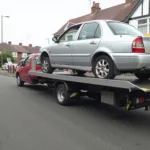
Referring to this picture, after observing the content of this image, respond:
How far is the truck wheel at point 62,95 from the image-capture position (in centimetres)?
801

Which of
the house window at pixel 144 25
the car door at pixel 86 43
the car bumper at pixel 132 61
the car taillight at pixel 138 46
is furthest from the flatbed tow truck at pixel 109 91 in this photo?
the house window at pixel 144 25

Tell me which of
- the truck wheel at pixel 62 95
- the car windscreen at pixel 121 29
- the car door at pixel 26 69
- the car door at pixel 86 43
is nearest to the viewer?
the car windscreen at pixel 121 29

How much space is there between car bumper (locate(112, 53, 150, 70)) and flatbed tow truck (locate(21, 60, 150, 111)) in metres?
0.43

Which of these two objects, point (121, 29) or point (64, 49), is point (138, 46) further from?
point (64, 49)

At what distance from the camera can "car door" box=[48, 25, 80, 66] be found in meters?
7.84

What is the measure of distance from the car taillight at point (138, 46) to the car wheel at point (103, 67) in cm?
67

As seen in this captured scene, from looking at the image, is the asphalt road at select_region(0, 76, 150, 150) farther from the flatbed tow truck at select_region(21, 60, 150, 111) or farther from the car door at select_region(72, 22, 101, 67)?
the car door at select_region(72, 22, 101, 67)

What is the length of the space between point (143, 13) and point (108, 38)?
1654cm

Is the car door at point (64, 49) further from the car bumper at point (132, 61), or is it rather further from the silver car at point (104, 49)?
the car bumper at point (132, 61)

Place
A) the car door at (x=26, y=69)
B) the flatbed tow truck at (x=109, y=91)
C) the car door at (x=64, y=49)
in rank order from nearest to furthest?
the flatbed tow truck at (x=109, y=91) < the car door at (x=64, y=49) < the car door at (x=26, y=69)

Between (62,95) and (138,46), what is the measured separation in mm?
3451

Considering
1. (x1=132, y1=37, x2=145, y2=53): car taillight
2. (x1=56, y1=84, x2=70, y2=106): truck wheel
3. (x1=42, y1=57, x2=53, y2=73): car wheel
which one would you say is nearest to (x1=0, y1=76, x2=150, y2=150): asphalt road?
(x1=56, y1=84, x2=70, y2=106): truck wheel

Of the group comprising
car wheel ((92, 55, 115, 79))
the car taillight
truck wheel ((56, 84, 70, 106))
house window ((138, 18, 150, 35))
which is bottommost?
truck wheel ((56, 84, 70, 106))

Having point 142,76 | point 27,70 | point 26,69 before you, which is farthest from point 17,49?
point 142,76
